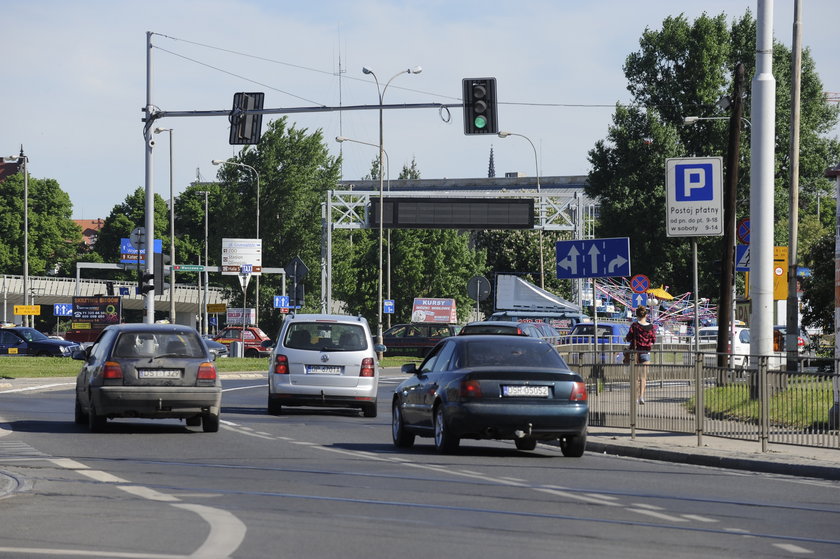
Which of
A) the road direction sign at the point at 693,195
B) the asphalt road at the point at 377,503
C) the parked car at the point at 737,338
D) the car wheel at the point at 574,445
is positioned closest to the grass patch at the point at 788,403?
the asphalt road at the point at 377,503

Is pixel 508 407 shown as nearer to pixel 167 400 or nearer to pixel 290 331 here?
pixel 167 400

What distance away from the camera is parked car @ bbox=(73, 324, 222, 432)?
19.7 metres

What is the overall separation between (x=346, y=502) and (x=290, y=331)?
13328mm

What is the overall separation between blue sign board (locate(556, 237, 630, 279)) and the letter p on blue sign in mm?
3324

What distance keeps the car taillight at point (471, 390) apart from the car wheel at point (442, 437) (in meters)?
0.48

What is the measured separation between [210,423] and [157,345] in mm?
1351

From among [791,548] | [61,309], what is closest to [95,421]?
[791,548]

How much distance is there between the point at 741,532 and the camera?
32.8 ft

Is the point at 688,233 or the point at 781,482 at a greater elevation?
the point at 688,233

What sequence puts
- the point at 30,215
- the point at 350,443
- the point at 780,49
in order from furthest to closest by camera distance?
1. the point at 30,215
2. the point at 780,49
3. the point at 350,443

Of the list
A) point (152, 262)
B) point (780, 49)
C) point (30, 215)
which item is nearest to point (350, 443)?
point (152, 262)

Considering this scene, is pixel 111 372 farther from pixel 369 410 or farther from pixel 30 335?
pixel 30 335

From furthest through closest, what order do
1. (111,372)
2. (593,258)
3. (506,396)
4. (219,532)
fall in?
1. (593,258)
2. (111,372)
3. (506,396)
4. (219,532)

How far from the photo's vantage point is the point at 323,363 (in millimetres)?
24500
